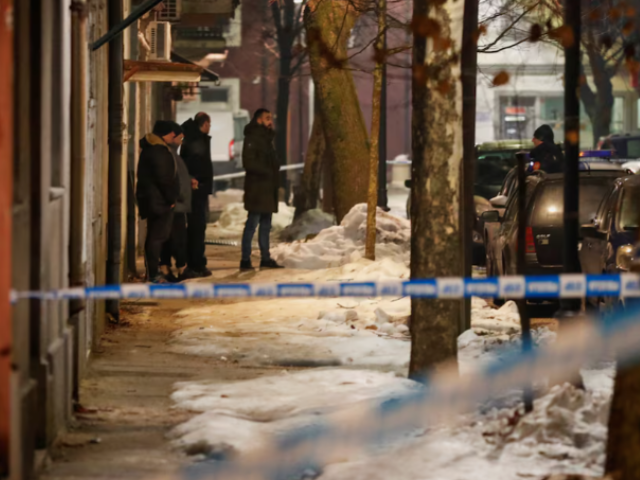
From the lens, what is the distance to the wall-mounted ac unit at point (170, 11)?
20.8 m

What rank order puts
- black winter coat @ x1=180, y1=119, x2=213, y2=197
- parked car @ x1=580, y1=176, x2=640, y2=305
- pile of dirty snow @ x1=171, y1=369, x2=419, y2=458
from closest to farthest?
pile of dirty snow @ x1=171, y1=369, x2=419, y2=458 < parked car @ x1=580, y1=176, x2=640, y2=305 < black winter coat @ x1=180, y1=119, x2=213, y2=197

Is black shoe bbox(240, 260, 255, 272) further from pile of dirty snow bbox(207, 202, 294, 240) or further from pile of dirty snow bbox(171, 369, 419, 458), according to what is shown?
pile of dirty snow bbox(207, 202, 294, 240)

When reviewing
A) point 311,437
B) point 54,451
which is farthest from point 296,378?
point 54,451

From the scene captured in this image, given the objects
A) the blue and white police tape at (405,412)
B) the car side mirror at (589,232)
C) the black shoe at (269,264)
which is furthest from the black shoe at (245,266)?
the blue and white police tape at (405,412)

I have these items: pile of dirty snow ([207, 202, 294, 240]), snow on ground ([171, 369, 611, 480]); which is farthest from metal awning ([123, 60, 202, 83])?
pile of dirty snow ([207, 202, 294, 240])

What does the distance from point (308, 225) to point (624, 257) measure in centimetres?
1218

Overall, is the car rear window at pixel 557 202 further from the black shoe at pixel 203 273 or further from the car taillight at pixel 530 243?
the black shoe at pixel 203 273

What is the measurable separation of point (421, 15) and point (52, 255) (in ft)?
8.86

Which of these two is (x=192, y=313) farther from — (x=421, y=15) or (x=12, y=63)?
(x=12, y=63)

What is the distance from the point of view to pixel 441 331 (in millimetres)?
8562

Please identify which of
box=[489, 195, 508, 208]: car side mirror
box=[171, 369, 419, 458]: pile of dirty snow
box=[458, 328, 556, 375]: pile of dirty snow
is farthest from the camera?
box=[489, 195, 508, 208]: car side mirror

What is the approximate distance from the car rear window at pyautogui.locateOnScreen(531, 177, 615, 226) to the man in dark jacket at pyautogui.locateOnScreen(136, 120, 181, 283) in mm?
3816

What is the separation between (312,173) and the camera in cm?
2634

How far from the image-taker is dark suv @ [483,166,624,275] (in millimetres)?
12914
